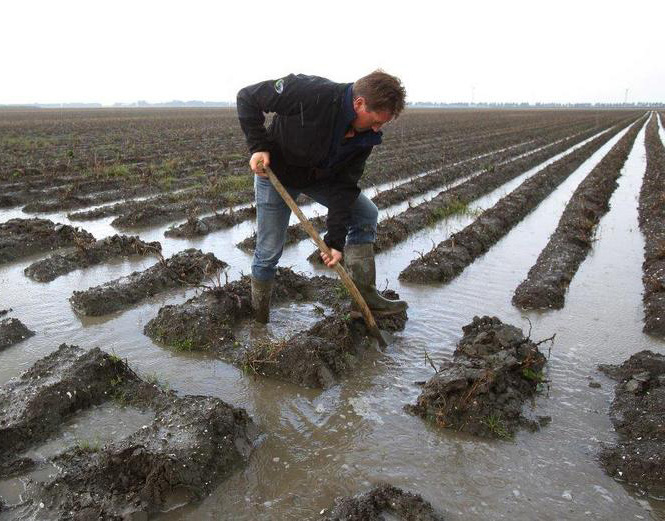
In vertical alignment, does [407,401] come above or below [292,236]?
below

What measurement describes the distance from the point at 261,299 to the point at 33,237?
3.98 meters

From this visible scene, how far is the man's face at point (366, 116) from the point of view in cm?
320

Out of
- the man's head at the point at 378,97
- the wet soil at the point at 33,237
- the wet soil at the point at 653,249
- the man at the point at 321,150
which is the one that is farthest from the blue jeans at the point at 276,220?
the wet soil at the point at 33,237

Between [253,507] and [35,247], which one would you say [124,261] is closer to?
[35,247]

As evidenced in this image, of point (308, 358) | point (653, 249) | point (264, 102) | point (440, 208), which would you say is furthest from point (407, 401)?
point (440, 208)

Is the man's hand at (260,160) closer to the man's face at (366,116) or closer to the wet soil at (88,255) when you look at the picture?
the man's face at (366,116)

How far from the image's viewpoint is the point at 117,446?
270cm

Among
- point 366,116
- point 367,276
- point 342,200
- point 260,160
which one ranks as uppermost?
point 366,116

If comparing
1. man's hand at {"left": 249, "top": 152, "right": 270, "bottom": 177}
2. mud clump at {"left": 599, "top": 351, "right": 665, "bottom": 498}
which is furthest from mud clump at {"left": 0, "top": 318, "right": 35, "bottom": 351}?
mud clump at {"left": 599, "top": 351, "right": 665, "bottom": 498}

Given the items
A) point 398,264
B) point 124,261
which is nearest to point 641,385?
point 398,264

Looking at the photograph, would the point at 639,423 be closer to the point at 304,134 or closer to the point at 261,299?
the point at 304,134

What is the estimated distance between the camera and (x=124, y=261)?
6293 millimetres

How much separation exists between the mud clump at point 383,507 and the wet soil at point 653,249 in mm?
3136

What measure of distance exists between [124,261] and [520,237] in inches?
217
